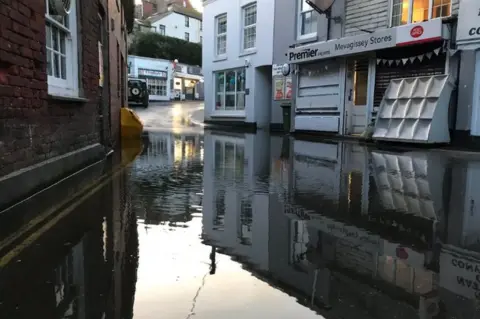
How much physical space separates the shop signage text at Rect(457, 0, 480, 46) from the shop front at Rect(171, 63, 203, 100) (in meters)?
48.4

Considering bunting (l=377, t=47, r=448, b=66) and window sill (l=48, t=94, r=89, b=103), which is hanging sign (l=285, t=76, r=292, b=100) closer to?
bunting (l=377, t=47, r=448, b=66)

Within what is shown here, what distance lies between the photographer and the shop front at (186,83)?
59.1m

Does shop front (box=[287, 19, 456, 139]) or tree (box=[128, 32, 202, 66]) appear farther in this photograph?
tree (box=[128, 32, 202, 66])

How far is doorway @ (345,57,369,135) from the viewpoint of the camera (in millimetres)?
15555

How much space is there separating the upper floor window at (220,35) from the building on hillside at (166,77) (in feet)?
87.3

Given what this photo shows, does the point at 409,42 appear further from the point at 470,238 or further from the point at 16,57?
the point at 16,57

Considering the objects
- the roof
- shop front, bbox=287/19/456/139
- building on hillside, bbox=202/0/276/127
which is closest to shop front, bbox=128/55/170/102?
the roof

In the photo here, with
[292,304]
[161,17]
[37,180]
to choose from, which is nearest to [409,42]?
[37,180]

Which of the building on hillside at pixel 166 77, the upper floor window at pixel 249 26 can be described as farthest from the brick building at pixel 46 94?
the building on hillside at pixel 166 77

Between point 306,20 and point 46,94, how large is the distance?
15.0m

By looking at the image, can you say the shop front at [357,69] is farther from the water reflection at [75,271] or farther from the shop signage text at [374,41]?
the water reflection at [75,271]

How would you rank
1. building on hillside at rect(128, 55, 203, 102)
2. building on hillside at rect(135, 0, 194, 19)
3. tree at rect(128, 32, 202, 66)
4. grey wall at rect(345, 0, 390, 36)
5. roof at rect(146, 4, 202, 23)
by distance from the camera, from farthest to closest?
building on hillside at rect(135, 0, 194, 19), roof at rect(146, 4, 202, 23), tree at rect(128, 32, 202, 66), building on hillside at rect(128, 55, 203, 102), grey wall at rect(345, 0, 390, 36)

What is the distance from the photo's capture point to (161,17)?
2653 inches

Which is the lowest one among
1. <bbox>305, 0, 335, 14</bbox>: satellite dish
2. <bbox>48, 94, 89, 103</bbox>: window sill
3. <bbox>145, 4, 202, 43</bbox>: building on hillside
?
<bbox>48, 94, 89, 103</bbox>: window sill
